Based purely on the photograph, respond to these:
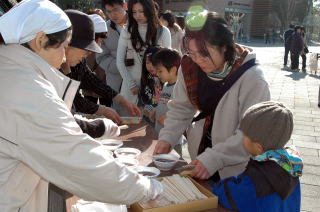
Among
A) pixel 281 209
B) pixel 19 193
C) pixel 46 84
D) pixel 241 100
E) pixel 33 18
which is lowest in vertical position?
pixel 281 209

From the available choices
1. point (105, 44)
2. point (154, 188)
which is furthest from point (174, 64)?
point (154, 188)

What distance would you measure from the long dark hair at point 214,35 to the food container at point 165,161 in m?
0.62

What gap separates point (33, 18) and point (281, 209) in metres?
1.24

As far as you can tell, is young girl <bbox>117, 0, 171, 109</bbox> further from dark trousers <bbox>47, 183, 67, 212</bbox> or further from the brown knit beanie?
the brown knit beanie

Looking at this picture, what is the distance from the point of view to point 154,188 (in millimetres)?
1449

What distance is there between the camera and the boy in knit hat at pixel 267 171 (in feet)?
4.66

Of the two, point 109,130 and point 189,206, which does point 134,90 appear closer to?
point 109,130

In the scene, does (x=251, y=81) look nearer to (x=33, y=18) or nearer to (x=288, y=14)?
(x=33, y=18)

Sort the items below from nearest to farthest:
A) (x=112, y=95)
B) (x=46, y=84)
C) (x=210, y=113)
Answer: (x=46, y=84) < (x=210, y=113) < (x=112, y=95)

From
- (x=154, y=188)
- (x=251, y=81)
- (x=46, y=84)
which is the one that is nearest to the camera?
(x=46, y=84)

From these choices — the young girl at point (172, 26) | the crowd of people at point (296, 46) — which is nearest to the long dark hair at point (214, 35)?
the young girl at point (172, 26)

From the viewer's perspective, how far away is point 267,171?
1.44 m

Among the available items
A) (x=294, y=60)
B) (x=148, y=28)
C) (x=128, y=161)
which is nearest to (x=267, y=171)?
(x=128, y=161)

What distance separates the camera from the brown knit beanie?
1.49 metres
